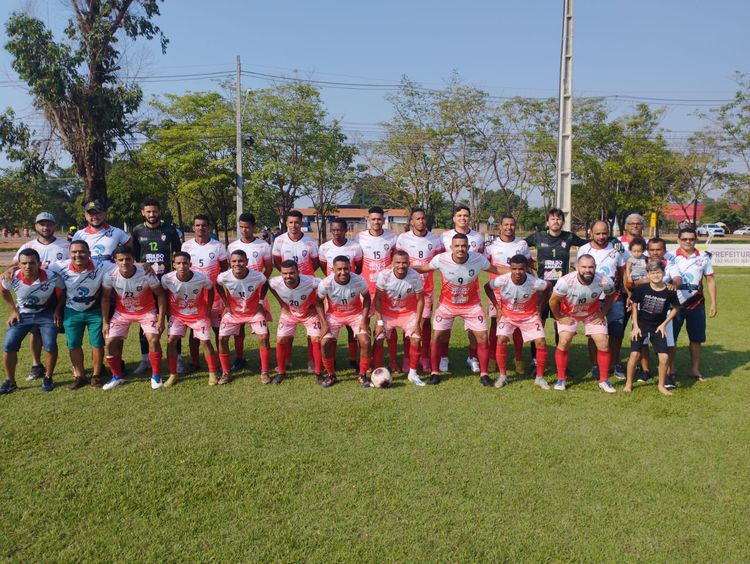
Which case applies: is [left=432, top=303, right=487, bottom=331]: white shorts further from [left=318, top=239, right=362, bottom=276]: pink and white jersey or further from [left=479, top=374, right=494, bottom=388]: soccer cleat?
[left=318, top=239, right=362, bottom=276]: pink and white jersey

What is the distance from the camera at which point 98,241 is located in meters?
6.92

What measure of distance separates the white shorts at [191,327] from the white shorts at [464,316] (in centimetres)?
287

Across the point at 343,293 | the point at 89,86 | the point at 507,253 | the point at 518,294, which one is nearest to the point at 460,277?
the point at 518,294

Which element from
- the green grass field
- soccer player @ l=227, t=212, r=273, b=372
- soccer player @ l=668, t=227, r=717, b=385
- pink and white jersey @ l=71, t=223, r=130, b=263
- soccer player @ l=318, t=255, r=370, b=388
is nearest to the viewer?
the green grass field

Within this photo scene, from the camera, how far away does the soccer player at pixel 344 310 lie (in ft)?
21.0

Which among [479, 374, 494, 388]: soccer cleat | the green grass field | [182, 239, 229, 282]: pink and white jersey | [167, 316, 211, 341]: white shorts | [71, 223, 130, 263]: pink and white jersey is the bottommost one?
the green grass field

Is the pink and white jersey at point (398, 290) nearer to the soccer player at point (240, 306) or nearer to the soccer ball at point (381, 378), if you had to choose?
the soccer ball at point (381, 378)

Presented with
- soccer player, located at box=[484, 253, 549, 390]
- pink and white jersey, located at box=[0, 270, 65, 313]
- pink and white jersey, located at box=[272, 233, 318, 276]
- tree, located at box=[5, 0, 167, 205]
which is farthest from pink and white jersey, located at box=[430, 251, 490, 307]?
tree, located at box=[5, 0, 167, 205]

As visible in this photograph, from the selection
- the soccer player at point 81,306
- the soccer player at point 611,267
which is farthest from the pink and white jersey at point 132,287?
the soccer player at point 611,267

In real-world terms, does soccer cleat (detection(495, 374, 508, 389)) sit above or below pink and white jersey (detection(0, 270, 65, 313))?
below

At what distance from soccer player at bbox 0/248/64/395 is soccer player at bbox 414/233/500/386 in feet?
15.0

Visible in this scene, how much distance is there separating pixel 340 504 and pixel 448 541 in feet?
2.67

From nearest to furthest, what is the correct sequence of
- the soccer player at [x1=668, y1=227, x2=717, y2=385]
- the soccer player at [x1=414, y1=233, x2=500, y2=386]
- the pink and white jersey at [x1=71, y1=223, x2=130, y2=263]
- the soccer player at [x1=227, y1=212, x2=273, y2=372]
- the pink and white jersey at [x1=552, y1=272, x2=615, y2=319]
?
the pink and white jersey at [x1=552, y1=272, x2=615, y2=319] → the soccer player at [x1=414, y1=233, x2=500, y2=386] → the soccer player at [x1=668, y1=227, x2=717, y2=385] → the pink and white jersey at [x1=71, y1=223, x2=130, y2=263] → the soccer player at [x1=227, y1=212, x2=273, y2=372]

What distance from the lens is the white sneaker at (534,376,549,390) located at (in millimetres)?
6251
